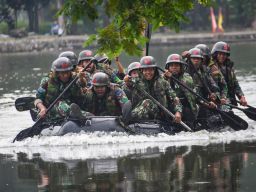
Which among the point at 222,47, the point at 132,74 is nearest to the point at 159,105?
the point at 132,74

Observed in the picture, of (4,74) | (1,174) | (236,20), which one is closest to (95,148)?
(1,174)

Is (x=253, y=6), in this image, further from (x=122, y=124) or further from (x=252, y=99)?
(x=122, y=124)

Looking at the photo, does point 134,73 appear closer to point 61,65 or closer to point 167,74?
point 167,74

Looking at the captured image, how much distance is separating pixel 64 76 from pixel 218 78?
3.80 meters

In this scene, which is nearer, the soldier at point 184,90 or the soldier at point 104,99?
the soldier at point 104,99

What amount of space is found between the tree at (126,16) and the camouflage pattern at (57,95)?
7489 mm

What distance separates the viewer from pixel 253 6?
67562 millimetres

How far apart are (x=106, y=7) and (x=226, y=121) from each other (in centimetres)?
922

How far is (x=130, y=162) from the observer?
1719cm

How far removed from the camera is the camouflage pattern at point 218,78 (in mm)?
→ 22359

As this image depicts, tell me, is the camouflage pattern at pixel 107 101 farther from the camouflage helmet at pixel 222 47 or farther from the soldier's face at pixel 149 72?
the camouflage helmet at pixel 222 47

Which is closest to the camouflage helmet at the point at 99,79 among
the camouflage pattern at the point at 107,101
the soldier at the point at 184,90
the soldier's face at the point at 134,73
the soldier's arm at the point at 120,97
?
the camouflage pattern at the point at 107,101

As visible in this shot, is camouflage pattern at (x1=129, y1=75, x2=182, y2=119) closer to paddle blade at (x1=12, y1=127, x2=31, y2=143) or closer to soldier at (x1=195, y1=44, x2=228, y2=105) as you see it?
soldier at (x1=195, y1=44, x2=228, y2=105)

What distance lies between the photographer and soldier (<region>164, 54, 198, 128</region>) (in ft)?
69.3
